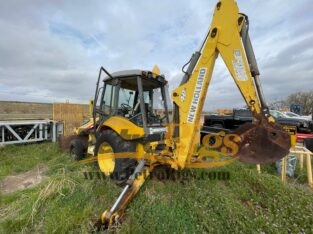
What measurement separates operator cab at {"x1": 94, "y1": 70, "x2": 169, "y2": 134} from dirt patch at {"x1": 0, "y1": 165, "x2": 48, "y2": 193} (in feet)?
6.09

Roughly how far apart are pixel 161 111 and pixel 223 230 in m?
2.77

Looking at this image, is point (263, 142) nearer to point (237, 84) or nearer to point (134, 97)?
point (237, 84)

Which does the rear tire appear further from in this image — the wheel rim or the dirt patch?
the dirt patch

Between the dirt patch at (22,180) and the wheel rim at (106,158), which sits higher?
the wheel rim at (106,158)

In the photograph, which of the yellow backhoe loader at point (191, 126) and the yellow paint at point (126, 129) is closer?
the yellow backhoe loader at point (191, 126)

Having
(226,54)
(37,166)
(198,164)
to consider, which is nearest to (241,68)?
(226,54)

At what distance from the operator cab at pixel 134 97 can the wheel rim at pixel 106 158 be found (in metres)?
0.60

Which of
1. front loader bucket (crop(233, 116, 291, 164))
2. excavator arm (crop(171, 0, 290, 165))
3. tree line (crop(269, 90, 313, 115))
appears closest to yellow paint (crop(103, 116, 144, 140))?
excavator arm (crop(171, 0, 290, 165))

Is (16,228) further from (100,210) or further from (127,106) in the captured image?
(127,106)

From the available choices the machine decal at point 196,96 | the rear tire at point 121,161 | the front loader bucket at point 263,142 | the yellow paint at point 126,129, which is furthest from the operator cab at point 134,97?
the front loader bucket at point 263,142

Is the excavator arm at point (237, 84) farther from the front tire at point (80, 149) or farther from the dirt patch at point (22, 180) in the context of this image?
the front tire at point (80, 149)

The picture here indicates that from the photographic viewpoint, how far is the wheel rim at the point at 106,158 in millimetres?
4383

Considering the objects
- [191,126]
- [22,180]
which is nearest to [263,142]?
[191,126]

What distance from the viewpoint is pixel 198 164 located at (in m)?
3.97
